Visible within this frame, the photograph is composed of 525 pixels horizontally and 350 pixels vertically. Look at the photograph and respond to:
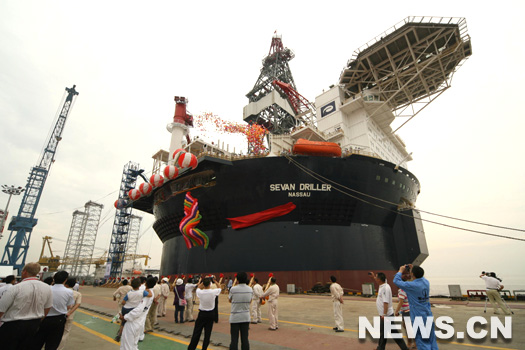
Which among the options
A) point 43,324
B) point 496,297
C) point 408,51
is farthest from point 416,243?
point 43,324

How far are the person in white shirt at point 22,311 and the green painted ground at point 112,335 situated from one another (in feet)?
9.55

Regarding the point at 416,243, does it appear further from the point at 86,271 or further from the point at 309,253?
the point at 86,271

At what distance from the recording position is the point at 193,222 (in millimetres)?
23016

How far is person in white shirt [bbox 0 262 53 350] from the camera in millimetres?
3824

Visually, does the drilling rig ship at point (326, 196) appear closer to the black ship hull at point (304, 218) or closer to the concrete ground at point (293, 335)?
the black ship hull at point (304, 218)

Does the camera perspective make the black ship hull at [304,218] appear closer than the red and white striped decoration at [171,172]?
Yes

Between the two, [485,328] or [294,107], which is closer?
[485,328]

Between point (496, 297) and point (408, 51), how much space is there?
74.2ft

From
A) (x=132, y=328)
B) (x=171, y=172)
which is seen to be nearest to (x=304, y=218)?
(x=171, y=172)

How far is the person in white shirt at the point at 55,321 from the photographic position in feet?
15.7

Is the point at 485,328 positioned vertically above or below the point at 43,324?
below

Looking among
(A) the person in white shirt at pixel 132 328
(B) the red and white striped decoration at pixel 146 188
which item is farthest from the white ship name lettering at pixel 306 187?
(A) the person in white shirt at pixel 132 328

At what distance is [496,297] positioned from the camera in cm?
Result: 947

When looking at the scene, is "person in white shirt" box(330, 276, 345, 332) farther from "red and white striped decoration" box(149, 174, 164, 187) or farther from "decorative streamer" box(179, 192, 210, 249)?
"red and white striped decoration" box(149, 174, 164, 187)
